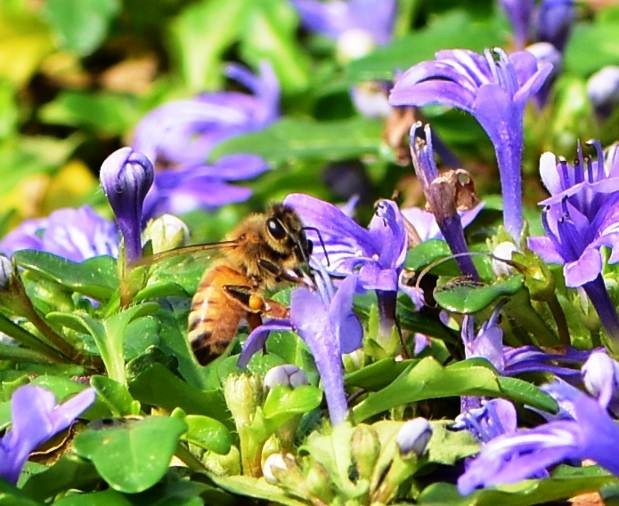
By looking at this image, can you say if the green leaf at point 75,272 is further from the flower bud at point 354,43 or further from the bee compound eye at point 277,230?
the flower bud at point 354,43

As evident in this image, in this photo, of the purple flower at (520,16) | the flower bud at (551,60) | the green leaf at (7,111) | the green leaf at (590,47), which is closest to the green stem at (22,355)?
the flower bud at (551,60)

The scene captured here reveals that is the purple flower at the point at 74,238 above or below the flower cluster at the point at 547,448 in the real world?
above

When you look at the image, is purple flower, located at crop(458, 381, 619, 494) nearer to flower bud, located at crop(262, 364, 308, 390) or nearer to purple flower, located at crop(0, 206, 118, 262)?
flower bud, located at crop(262, 364, 308, 390)

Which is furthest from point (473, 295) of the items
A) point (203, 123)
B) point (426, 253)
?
point (203, 123)

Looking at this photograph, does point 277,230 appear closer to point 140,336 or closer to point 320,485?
point 140,336

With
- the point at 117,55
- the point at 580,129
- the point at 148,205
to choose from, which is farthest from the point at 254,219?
the point at 117,55

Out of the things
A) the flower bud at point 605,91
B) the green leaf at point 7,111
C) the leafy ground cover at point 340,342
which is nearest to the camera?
the leafy ground cover at point 340,342
